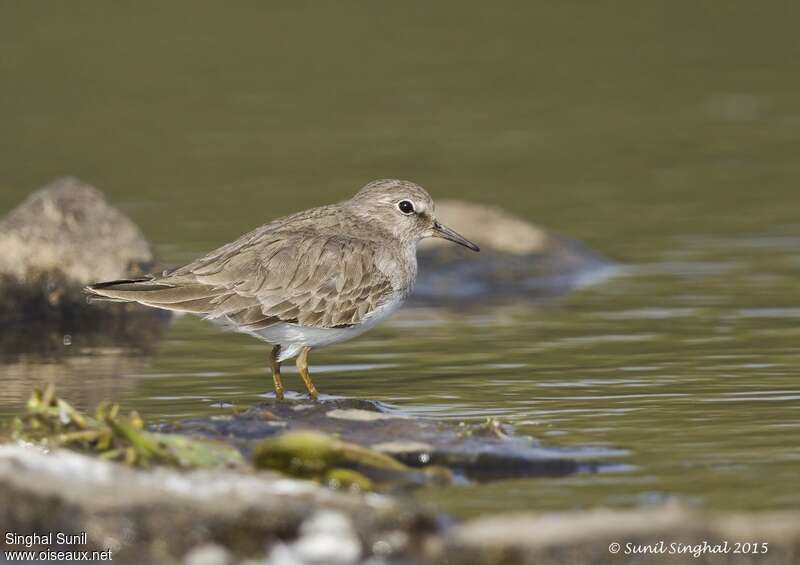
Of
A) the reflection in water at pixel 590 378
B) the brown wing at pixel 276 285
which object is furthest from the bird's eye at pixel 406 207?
the reflection in water at pixel 590 378

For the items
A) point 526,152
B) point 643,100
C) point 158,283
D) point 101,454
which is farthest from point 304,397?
point 643,100

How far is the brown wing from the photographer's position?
1116cm

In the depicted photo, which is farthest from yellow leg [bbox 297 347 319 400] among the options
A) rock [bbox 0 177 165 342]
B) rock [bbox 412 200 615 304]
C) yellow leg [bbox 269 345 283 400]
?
rock [bbox 412 200 615 304]

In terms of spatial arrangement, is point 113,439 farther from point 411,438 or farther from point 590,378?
point 590,378

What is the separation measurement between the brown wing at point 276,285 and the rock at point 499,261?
460 centimetres

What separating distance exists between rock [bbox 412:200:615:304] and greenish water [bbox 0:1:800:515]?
0.58 m

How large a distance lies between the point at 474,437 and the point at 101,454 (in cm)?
224

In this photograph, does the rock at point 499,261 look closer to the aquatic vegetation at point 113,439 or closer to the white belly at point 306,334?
the white belly at point 306,334

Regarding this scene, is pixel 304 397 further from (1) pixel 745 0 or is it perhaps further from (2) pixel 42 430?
(1) pixel 745 0

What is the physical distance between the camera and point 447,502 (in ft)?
27.7

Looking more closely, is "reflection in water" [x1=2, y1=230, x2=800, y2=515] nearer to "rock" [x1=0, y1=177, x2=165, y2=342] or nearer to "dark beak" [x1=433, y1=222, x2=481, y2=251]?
"rock" [x1=0, y1=177, x2=165, y2=342]

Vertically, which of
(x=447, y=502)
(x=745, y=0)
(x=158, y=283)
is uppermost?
(x=745, y=0)

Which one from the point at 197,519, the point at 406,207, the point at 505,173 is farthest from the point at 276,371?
the point at 505,173

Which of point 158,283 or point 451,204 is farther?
point 451,204
